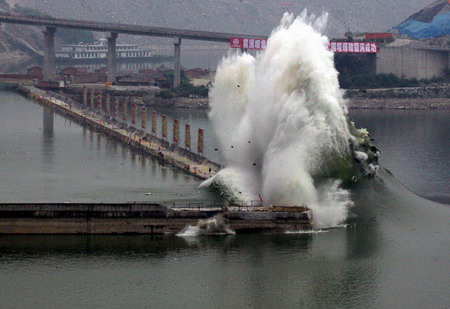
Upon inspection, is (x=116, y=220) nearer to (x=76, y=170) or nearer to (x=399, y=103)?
(x=76, y=170)

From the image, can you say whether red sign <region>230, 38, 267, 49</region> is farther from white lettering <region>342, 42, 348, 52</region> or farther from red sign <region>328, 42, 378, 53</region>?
white lettering <region>342, 42, 348, 52</region>

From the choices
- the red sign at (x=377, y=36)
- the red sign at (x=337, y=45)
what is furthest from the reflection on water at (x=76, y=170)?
the red sign at (x=377, y=36)

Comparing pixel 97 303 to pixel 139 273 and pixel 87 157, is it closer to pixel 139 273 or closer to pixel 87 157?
pixel 139 273

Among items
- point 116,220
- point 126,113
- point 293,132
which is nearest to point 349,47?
point 126,113

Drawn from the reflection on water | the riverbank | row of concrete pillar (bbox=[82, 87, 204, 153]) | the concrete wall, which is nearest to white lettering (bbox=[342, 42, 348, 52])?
the riverbank

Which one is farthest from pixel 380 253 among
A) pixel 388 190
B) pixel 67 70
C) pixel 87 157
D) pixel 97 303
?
pixel 67 70

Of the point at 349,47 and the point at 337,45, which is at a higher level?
the point at 337,45

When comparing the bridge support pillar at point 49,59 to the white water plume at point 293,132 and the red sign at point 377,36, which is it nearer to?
the red sign at point 377,36
